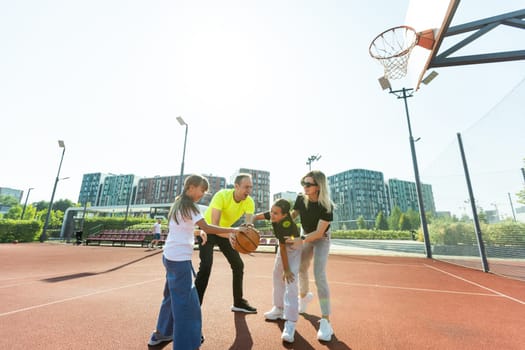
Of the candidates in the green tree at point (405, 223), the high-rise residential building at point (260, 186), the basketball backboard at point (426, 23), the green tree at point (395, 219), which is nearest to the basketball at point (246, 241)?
the basketball backboard at point (426, 23)

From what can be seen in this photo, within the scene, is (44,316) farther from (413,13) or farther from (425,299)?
(413,13)

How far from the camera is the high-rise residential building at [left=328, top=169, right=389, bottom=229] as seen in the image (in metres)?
120

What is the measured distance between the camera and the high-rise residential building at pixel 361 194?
120062 mm

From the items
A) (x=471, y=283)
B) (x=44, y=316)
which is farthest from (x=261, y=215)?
(x=471, y=283)

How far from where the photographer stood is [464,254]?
10648 mm

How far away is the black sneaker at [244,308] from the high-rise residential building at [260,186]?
10085cm

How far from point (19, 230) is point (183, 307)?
3024 cm

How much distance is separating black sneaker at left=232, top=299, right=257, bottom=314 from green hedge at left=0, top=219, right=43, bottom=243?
2911 cm

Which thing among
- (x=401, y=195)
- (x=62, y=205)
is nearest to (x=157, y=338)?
(x=62, y=205)

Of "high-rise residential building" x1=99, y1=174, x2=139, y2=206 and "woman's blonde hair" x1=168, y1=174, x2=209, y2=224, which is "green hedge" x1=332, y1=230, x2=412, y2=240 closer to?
"woman's blonde hair" x1=168, y1=174, x2=209, y2=224

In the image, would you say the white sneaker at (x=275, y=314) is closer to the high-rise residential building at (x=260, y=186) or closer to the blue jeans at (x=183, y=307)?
the blue jeans at (x=183, y=307)

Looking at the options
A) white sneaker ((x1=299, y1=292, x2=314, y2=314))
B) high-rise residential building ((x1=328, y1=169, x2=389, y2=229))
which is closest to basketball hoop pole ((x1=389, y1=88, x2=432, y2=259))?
white sneaker ((x1=299, y1=292, x2=314, y2=314))

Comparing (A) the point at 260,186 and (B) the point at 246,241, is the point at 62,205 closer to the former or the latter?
(A) the point at 260,186

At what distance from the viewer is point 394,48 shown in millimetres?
6125
